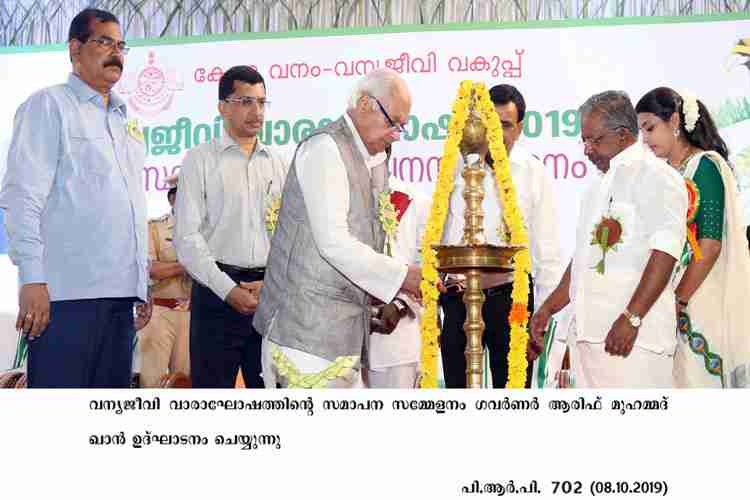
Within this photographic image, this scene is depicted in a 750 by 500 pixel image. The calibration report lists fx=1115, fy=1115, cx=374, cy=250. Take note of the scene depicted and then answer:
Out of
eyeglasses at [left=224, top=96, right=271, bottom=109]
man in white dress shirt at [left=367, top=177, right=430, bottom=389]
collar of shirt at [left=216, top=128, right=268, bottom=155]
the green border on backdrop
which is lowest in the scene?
man in white dress shirt at [left=367, top=177, right=430, bottom=389]

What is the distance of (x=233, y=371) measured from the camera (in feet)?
15.2

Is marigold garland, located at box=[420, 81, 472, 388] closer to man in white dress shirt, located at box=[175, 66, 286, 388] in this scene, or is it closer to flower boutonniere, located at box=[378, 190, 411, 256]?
flower boutonniere, located at box=[378, 190, 411, 256]

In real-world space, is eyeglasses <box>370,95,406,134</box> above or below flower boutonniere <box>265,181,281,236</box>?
above

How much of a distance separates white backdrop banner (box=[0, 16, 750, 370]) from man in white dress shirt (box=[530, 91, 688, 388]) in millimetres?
1242

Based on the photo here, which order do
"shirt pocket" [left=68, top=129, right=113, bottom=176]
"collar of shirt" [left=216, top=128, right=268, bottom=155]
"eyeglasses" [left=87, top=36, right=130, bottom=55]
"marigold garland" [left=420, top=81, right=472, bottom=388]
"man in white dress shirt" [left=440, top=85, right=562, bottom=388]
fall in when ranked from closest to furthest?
→ "marigold garland" [left=420, top=81, right=472, bottom=388] < "shirt pocket" [left=68, top=129, right=113, bottom=176] < "eyeglasses" [left=87, top=36, right=130, bottom=55] < "man in white dress shirt" [left=440, top=85, right=562, bottom=388] < "collar of shirt" [left=216, top=128, right=268, bottom=155]

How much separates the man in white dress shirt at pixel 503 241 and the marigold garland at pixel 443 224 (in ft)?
1.77

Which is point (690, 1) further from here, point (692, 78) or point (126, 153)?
point (126, 153)

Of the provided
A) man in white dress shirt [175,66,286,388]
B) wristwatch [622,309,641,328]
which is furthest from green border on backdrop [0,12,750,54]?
wristwatch [622,309,641,328]

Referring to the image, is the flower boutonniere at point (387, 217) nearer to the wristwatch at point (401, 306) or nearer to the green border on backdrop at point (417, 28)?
the wristwatch at point (401, 306)

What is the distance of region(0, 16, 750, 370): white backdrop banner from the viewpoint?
5.33 metres

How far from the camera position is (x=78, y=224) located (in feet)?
13.3

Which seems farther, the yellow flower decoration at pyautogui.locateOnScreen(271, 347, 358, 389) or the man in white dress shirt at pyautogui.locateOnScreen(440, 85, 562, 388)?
the man in white dress shirt at pyautogui.locateOnScreen(440, 85, 562, 388)

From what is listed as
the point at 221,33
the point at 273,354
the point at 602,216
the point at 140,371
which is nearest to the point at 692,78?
the point at 602,216
